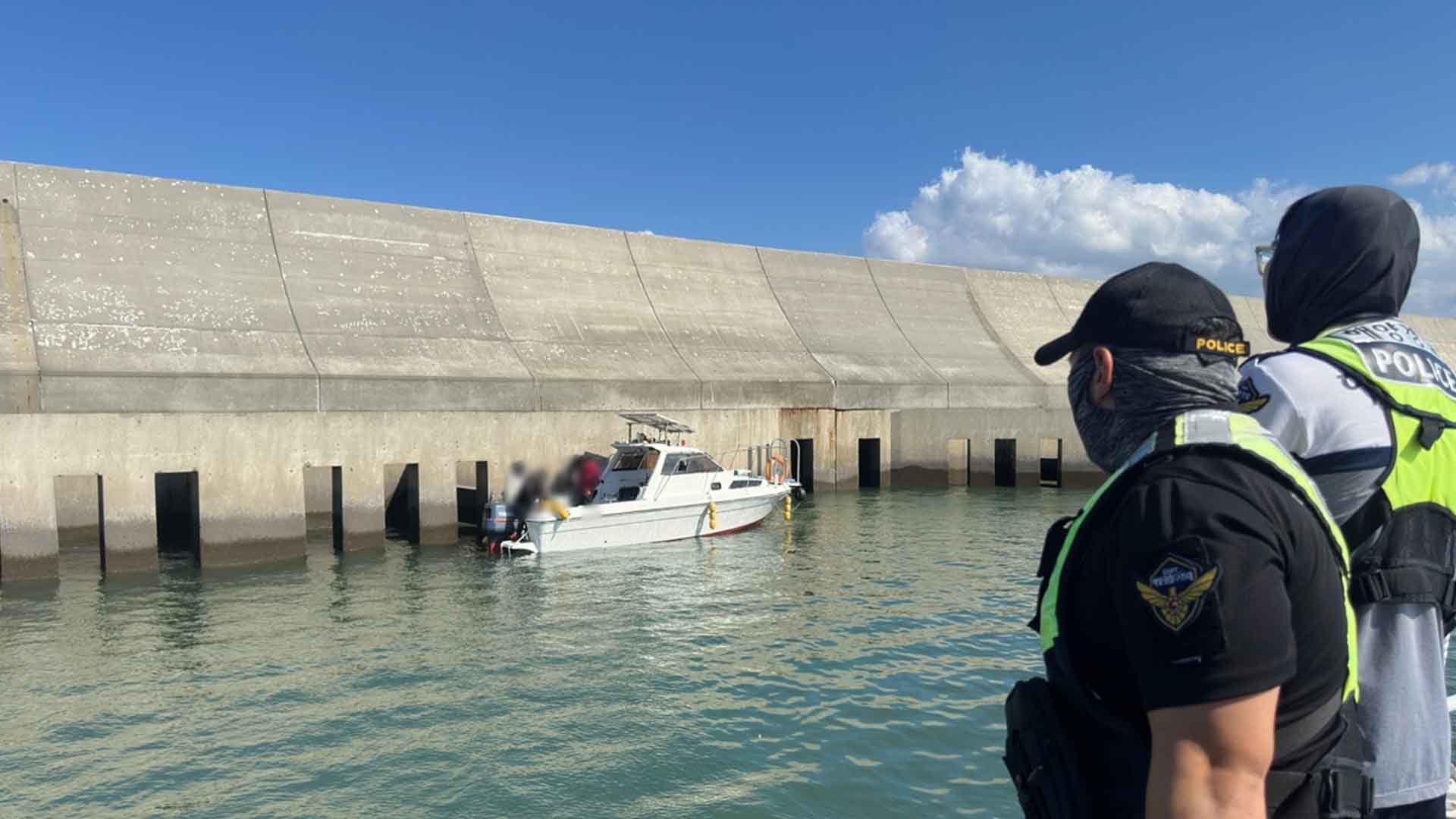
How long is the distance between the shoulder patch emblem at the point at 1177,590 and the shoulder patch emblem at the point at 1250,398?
35.9 inches

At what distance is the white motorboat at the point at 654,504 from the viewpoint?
17.3m

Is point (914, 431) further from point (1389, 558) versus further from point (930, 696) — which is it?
point (1389, 558)

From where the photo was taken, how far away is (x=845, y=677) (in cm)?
957

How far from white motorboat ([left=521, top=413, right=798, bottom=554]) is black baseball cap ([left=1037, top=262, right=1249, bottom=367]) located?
1576 cm

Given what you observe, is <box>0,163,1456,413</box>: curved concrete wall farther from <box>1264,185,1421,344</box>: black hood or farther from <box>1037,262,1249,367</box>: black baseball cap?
<box>1037,262,1249,367</box>: black baseball cap

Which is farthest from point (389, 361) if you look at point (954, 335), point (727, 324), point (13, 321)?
point (954, 335)

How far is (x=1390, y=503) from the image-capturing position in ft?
7.55

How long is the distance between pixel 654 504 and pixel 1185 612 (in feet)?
55.7

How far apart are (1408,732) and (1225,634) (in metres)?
1.15

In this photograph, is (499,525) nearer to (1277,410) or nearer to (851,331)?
(1277,410)

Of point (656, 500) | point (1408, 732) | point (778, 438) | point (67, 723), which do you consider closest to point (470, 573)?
point (656, 500)

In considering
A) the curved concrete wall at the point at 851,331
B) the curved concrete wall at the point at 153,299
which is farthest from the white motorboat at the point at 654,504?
the curved concrete wall at the point at 851,331

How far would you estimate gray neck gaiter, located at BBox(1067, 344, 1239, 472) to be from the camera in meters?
1.83

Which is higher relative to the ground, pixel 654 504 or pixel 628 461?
pixel 628 461
